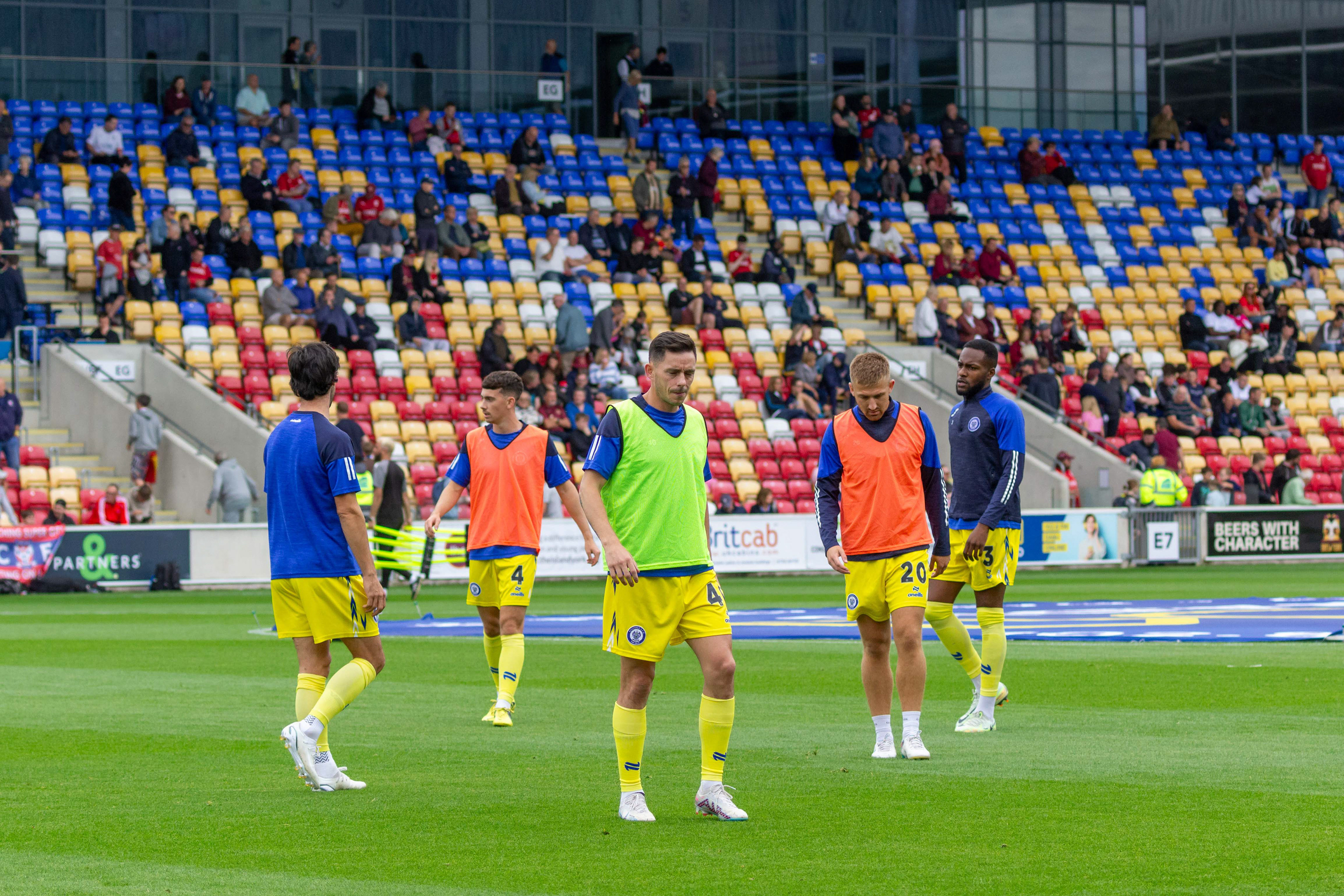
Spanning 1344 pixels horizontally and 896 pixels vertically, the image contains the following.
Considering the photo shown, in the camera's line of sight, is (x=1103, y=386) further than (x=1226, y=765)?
Yes

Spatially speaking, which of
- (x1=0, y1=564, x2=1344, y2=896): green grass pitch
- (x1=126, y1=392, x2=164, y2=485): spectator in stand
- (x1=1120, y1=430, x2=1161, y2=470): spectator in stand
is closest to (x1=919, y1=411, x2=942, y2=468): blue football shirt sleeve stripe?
(x1=0, y1=564, x2=1344, y2=896): green grass pitch

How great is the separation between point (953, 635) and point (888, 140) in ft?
99.6

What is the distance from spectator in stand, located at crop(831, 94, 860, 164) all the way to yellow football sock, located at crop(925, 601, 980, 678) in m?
30.6

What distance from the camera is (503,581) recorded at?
1156 cm

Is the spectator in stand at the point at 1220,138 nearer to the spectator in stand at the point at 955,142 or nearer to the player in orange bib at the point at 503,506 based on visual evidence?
the spectator in stand at the point at 955,142

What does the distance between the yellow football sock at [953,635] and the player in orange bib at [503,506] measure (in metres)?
2.20

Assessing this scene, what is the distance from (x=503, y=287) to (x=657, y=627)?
25909 mm

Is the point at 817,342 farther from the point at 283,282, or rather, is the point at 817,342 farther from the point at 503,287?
the point at 283,282

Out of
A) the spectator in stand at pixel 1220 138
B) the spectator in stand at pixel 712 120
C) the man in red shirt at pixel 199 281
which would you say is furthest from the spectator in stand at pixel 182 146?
the spectator in stand at pixel 1220 138

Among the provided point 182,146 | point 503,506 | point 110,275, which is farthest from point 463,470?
point 182,146

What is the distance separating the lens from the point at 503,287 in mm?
33000

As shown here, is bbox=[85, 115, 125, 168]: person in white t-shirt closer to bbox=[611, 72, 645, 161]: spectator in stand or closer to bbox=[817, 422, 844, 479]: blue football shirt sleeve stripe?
bbox=[611, 72, 645, 161]: spectator in stand

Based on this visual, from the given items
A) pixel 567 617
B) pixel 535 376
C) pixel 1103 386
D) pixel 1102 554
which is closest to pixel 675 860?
pixel 567 617

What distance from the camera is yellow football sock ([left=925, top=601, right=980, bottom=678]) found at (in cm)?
1063
